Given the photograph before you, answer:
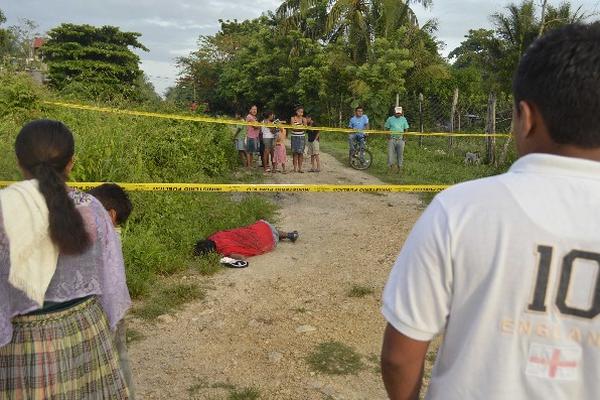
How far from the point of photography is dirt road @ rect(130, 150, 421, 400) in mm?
3562

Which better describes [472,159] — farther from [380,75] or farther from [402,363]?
[402,363]

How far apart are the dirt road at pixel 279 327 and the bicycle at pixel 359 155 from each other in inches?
227

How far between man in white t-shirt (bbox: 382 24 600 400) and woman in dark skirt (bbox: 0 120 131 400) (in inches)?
49.2

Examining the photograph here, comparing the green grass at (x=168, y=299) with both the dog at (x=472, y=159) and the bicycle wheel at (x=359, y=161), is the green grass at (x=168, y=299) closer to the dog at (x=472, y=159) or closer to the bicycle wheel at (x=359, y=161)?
the bicycle wheel at (x=359, y=161)

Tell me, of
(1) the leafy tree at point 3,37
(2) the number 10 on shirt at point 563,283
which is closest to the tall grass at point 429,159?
(2) the number 10 on shirt at point 563,283

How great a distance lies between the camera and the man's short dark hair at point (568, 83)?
1062 mm

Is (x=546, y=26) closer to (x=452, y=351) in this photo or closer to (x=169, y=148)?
(x=169, y=148)

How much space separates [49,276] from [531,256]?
5.07 feet

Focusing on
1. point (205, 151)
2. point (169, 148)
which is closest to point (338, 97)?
point (205, 151)

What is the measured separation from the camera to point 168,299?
480cm

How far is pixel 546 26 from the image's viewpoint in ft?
42.4

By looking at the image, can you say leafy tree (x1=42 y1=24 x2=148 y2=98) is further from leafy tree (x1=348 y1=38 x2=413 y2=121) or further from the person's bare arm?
the person's bare arm

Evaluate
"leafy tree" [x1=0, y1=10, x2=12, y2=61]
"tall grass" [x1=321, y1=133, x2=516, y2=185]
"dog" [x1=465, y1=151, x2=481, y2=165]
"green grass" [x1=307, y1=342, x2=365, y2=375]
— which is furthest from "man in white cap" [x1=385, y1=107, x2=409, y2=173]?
"leafy tree" [x1=0, y1=10, x2=12, y2=61]

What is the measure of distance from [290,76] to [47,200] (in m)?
21.8
